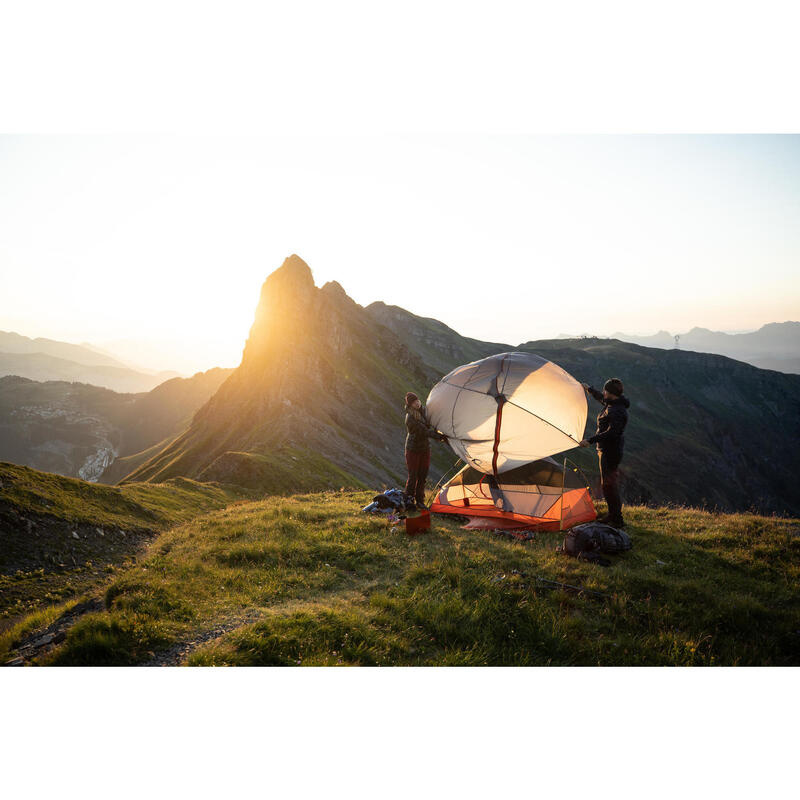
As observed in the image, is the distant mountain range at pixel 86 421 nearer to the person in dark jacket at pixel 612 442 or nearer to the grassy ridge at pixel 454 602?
the grassy ridge at pixel 454 602

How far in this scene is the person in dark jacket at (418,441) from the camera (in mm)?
13102

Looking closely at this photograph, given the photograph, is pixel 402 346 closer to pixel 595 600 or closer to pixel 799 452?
pixel 595 600

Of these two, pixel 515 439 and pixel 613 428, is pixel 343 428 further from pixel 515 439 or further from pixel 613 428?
pixel 613 428

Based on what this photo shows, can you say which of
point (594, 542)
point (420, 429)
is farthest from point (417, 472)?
point (594, 542)

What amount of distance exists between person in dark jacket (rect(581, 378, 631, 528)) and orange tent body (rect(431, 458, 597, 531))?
1100 mm

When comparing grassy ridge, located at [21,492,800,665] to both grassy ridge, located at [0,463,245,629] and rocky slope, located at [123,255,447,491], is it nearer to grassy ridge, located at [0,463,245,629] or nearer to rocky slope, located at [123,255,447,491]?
grassy ridge, located at [0,463,245,629]

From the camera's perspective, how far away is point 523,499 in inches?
493

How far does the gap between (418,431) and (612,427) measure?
5.41 m

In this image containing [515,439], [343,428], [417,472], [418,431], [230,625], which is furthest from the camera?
[343,428]

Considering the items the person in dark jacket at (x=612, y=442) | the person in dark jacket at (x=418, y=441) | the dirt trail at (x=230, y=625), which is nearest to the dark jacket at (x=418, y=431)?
the person in dark jacket at (x=418, y=441)

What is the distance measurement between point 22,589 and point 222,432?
53679mm

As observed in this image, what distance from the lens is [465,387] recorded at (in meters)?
13.3

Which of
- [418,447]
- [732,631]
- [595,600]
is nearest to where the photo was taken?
[732,631]

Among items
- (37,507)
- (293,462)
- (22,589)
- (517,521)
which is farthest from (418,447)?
(293,462)
